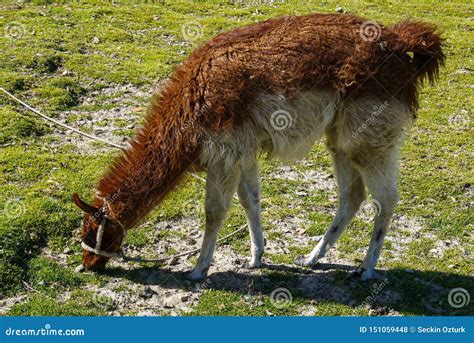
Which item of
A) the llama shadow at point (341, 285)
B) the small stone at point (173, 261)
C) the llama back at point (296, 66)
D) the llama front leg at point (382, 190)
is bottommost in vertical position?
the llama shadow at point (341, 285)

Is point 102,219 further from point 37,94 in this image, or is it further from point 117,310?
point 37,94

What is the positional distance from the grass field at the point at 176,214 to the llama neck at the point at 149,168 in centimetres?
40

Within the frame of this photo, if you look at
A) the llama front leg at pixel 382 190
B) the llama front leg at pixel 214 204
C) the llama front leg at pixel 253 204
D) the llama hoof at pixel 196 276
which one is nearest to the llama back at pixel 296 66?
the llama front leg at pixel 214 204

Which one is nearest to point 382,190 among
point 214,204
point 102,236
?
point 214,204

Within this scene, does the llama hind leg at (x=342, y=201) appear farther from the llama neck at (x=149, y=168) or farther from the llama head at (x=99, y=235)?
the llama head at (x=99, y=235)

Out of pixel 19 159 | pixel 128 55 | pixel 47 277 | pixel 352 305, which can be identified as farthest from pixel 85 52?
pixel 352 305

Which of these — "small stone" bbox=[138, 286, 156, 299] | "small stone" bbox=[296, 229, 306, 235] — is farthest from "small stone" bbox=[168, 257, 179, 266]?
"small stone" bbox=[296, 229, 306, 235]

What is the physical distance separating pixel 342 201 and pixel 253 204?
108 centimetres

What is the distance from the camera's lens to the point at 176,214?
833 cm

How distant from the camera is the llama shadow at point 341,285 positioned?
6773 mm

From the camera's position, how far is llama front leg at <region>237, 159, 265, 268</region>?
7094 millimetres

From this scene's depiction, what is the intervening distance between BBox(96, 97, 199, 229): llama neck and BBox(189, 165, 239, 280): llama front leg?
310 mm

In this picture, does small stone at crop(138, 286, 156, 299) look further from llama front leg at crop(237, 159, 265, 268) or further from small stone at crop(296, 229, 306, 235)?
small stone at crop(296, 229, 306, 235)

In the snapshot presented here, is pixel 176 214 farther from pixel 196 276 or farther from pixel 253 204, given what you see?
pixel 253 204
